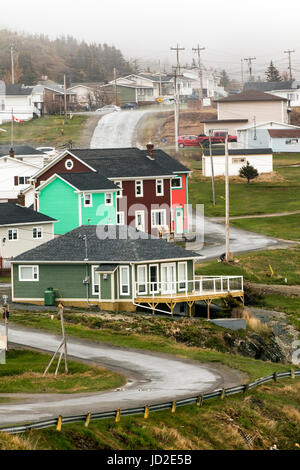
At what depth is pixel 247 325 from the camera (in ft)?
179

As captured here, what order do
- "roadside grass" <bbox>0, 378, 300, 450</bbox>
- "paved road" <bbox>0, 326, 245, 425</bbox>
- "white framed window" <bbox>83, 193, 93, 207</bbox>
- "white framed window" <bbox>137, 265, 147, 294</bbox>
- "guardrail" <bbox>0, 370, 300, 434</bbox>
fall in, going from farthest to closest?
"white framed window" <bbox>83, 193, 93, 207</bbox>, "white framed window" <bbox>137, 265, 147, 294</bbox>, "paved road" <bbox>0, 326, 245, 425</bbox>, "roadside grass" <bbox>0, 378, 300, 450</bbox>, "guardrail" <bbox>0, 370, 300, 434</bbox>

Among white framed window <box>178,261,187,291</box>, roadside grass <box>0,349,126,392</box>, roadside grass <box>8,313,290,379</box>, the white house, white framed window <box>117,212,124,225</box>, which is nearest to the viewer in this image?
roadside grass <box>0,349,126,392</box>

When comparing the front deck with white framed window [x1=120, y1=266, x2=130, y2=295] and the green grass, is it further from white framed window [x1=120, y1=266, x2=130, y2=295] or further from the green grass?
the green grass

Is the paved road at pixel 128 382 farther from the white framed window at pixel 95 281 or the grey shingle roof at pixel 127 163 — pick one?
the grey shingle roof at pixel 127 163

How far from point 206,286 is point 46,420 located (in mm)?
31838

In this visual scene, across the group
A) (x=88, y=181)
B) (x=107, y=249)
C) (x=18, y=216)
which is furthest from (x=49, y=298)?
(x=88, y=181)

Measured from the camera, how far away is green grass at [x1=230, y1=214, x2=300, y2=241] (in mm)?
82706

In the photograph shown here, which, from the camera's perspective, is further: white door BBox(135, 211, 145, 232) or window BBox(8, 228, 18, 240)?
white door BBox(135, 211, 145, 232)

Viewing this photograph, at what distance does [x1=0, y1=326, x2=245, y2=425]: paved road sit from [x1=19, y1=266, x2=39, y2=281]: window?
8903 millimetres

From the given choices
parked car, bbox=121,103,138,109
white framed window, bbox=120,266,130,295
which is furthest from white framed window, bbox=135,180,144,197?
parked car, bbox=121,103,138,109

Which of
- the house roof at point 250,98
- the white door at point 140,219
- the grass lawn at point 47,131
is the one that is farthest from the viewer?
the house roof at point 250,98

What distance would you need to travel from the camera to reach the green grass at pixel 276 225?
8271cm

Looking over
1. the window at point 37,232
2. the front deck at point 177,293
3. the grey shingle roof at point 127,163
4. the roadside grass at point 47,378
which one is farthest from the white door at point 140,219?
the roadside grass at point 47,378

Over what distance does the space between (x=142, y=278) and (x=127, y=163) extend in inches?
1134
